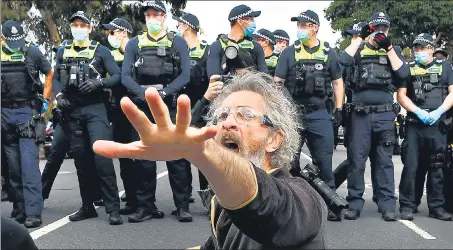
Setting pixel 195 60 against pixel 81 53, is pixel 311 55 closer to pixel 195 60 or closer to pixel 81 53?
pixel 195 60

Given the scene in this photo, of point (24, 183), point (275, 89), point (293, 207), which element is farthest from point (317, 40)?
point (293, 207)

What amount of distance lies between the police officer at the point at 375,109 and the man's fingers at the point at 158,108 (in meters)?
5.60

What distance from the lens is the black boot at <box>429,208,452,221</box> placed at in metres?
7.07

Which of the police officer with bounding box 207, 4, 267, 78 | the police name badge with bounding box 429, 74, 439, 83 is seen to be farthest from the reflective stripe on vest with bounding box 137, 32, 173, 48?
the police name badge with bounding box 429, 74, 439, 83

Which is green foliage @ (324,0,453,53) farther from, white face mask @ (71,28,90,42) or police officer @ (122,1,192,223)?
white face mask @ (71,28,90,42)

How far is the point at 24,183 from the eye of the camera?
6582 millimetres

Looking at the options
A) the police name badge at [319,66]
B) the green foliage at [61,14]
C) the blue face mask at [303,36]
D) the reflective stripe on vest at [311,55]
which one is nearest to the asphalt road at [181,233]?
the police name badge at [319,66]

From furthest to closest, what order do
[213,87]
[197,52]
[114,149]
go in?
[197,52] → [213,87] → [114,149]

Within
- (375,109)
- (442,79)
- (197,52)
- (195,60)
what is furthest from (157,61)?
(442,79)

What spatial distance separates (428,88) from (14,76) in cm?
436

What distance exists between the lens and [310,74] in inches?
273

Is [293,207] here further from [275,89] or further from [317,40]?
[317,40]

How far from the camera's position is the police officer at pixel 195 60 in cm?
755

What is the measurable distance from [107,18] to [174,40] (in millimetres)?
20089
